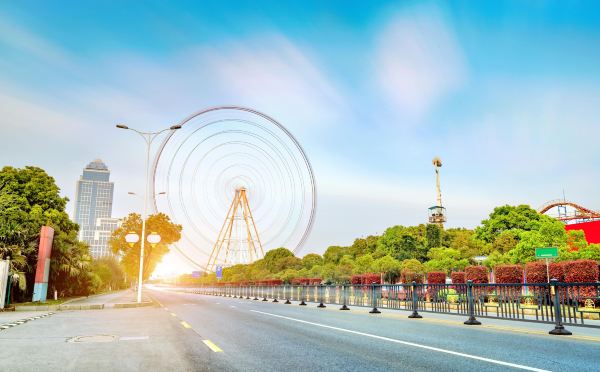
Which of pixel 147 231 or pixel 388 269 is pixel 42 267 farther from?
pixel 388 269

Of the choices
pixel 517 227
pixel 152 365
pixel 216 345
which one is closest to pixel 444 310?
pixel 216 345

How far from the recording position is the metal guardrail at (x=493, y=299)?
12383mm

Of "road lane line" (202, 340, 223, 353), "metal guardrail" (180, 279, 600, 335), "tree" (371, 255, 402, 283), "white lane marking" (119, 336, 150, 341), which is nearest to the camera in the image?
"road lane line" (202, 340, 223, 353)

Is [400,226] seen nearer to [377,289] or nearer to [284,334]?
[377,289]

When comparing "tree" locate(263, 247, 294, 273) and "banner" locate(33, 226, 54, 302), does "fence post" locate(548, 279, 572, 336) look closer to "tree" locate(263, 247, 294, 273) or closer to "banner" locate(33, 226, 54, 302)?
"banner" locate(33, 226, 54, 302)

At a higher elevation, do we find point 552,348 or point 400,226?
point 400,226

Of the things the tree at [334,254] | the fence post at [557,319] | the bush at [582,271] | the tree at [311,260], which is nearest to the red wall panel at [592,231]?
the tree at [334,254]

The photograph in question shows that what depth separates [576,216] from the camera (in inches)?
4050

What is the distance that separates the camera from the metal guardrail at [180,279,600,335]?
12.4m

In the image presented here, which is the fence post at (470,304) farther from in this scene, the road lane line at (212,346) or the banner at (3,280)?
the banner at (3,280)

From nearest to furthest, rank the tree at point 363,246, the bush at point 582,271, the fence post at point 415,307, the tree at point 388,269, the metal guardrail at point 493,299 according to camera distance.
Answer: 1. the metal guardrail at point 493,299
2. the fence post at point 415,307
3. the bush at point 582,271
4. the tree at point 388,269
5. the tree at point 363,246

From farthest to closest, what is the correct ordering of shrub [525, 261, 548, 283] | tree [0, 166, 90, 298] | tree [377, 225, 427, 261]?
tree [377, 225, 427, 261]
tree [0, 166, 90, 298]
shrub [525, 261, 548, 283]

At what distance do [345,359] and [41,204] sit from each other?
3506 centimetres

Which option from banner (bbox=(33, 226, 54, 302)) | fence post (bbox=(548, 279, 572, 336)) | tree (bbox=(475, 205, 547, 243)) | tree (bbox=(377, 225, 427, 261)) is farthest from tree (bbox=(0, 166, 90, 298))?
tree (bbox=(475, 205, 547, 243))
